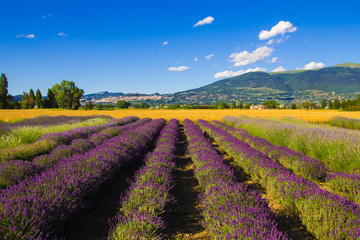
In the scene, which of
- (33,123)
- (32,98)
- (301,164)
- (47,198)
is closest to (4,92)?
(32,98)

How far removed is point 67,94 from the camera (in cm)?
5541

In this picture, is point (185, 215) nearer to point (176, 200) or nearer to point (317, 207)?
point (176, 200)

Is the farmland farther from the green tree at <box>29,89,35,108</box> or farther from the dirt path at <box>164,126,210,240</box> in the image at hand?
the green tree at <box>29,89,35,108</box>

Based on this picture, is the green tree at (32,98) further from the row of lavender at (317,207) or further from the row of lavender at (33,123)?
the row of lavender at (317,207)

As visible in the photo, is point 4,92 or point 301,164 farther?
point 4,92

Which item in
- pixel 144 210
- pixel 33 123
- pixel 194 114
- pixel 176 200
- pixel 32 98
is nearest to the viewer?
pixel 144 210

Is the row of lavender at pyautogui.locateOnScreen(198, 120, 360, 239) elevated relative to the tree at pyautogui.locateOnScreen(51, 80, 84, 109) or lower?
lower

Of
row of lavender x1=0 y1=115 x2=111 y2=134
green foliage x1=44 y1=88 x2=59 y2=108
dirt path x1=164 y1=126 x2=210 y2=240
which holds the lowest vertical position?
dirt path x1=164 y1=126 x2=210 y2=240

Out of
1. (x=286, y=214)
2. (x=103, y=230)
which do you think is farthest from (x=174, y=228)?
(x=286, y=214)

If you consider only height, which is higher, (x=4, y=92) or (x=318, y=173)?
(x=4, y=92)

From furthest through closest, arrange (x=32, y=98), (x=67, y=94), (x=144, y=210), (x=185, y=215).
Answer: (x=32, y=98)
(x=67, y=94)
(x=185, y=215)
(x=144, y=210)

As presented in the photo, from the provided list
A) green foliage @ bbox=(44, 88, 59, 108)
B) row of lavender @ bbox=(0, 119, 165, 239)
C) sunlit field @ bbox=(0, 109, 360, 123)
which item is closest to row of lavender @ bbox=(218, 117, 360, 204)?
row of lavender @ bbox=(0, 119, 165, 239)

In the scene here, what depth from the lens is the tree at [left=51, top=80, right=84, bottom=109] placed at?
54844 millimetres

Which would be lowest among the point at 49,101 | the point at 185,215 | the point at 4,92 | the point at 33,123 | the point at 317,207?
the point at 185,215
